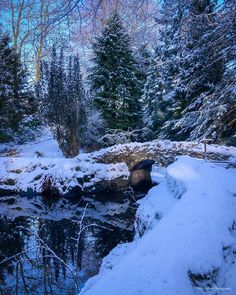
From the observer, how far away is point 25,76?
17375 millimetres

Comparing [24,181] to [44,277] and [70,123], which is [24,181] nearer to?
[70,123]

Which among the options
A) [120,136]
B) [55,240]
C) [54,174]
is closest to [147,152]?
[120,136]

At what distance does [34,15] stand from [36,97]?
16.3 meters

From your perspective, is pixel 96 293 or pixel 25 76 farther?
pixel 25 76

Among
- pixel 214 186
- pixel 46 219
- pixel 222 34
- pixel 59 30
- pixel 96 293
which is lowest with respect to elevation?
pixel 46 219

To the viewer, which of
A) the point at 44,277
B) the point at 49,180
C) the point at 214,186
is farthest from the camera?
the point at 49,180

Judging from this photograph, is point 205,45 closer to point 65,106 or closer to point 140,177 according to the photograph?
point 140,177

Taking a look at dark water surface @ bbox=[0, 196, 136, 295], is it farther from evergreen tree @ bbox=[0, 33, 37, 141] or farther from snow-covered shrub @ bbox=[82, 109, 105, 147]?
evergreen tree @ bbox=[0, 33, 37, 141]

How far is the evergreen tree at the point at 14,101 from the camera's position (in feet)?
51.3

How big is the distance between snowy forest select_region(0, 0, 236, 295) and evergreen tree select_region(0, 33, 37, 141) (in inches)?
2.7

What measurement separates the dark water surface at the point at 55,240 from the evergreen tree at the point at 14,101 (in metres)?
5.60

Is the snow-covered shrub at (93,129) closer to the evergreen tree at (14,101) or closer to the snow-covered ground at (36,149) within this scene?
the snow-covered ground at (36,149)

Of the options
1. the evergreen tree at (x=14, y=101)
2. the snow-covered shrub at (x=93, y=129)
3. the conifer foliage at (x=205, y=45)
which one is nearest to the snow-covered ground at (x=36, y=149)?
the evergreen tree at (x=14, y=101)

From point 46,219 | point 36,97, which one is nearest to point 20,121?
point 36,97
